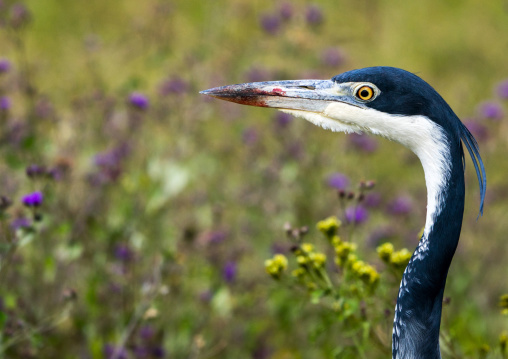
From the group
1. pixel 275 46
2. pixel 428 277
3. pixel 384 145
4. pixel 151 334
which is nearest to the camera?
pixel 428 277

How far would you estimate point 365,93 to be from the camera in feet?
7.22

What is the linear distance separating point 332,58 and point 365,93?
2470mm

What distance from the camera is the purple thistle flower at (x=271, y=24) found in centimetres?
462

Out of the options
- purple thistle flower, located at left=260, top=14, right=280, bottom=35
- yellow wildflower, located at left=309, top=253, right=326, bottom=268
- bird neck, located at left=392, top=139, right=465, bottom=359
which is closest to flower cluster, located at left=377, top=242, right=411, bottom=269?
yellow wildflower, located at left=309, top=253, right=326, bottom=268

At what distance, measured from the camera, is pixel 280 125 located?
4.50 m

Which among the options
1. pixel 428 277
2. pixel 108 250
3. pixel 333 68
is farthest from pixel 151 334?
pixel 333 68

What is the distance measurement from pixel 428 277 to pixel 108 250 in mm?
2235

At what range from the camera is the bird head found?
6.69 ft

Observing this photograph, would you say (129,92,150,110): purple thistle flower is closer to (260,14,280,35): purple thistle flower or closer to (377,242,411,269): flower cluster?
(260,14,280,35): purple thistle flower

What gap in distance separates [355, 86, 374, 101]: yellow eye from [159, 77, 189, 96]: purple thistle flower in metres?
2.13

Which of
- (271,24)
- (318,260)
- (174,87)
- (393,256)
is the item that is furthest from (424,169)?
(271,24)

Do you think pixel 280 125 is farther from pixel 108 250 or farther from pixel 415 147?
pixel 415 147

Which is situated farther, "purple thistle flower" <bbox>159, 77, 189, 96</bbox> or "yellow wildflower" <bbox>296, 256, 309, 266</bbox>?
"purple thistle flower" <bbox>159, 77, 189, 96</bbox>

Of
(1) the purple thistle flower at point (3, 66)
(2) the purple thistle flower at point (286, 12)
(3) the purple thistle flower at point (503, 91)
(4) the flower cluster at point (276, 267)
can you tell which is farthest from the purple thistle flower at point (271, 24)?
(4) the flower cluster at point (276, 267)
